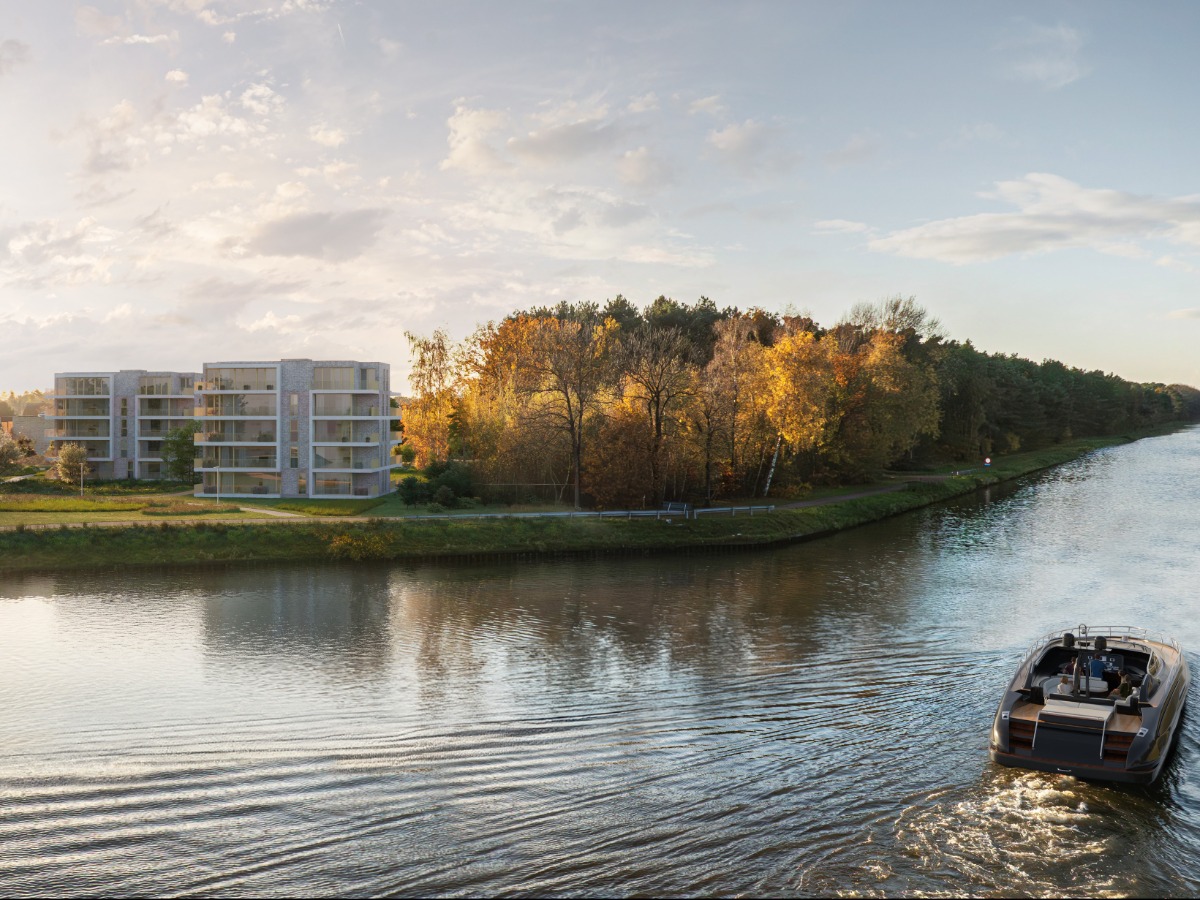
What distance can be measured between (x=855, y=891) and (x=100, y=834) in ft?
39.7

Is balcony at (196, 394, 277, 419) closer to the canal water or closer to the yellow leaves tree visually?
the canal water

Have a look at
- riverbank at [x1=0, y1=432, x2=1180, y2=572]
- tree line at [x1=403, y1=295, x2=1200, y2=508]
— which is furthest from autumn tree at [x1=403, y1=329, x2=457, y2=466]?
riverbank at [x1=0, y1=432, x2=1180, y2=572]

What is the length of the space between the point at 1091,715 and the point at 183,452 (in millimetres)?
70956

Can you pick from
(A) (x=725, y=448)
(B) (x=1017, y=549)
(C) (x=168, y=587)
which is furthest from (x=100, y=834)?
(A) (x=725, y=448)

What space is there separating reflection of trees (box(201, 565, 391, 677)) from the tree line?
1877cm

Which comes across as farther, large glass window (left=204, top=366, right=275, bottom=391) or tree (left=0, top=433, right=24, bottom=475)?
tree (left=0, top=433, right=24, bottom=475)

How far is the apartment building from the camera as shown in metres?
65.7

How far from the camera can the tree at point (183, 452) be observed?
243 ft

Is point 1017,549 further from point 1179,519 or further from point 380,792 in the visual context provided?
point 380,792

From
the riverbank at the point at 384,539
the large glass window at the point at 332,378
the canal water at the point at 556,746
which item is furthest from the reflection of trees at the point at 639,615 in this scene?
the large glass window at the point at 332,378

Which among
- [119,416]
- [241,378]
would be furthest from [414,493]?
[119,416]

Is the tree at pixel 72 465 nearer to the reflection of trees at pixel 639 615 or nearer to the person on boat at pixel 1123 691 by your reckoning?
the reflection of trees at pixel 639 615

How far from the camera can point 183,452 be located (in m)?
74.1

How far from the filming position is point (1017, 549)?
48500 millimetres
